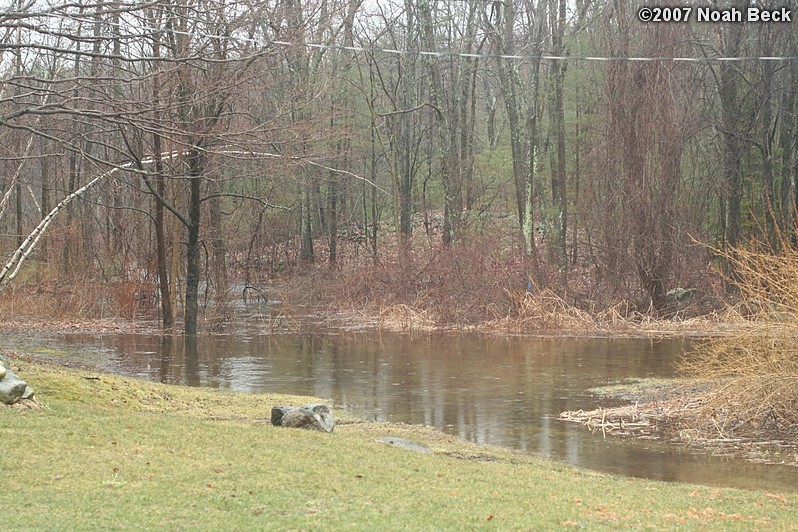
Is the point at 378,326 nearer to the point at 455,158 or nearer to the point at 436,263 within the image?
the point at 436,263

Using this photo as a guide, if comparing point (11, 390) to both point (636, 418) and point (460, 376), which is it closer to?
point (636, 418)

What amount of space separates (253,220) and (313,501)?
34.7 metres

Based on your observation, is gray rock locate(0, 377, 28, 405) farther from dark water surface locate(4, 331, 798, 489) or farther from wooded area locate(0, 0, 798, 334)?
wooded area locate(0, 0, 798, 334)

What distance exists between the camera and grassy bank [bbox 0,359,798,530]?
6.91 metres

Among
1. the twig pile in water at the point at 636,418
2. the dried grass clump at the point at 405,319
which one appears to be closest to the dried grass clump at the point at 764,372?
the twig pile in water at the point at 636,418

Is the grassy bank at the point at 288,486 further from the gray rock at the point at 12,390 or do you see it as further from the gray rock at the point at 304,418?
the gray rock at the point at 304,418

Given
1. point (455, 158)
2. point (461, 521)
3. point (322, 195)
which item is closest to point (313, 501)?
point (461, 521)

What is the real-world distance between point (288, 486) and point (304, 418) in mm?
3722

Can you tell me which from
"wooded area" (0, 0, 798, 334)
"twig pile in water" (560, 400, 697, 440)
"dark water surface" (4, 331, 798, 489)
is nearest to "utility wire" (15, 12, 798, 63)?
"wooded area" (0, 0, 798, 334)

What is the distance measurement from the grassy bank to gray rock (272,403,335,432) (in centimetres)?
43

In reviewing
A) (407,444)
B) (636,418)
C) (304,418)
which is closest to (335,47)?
(636,418)

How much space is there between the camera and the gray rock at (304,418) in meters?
11.6

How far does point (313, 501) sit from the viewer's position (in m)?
7.39

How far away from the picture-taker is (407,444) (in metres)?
10.9
